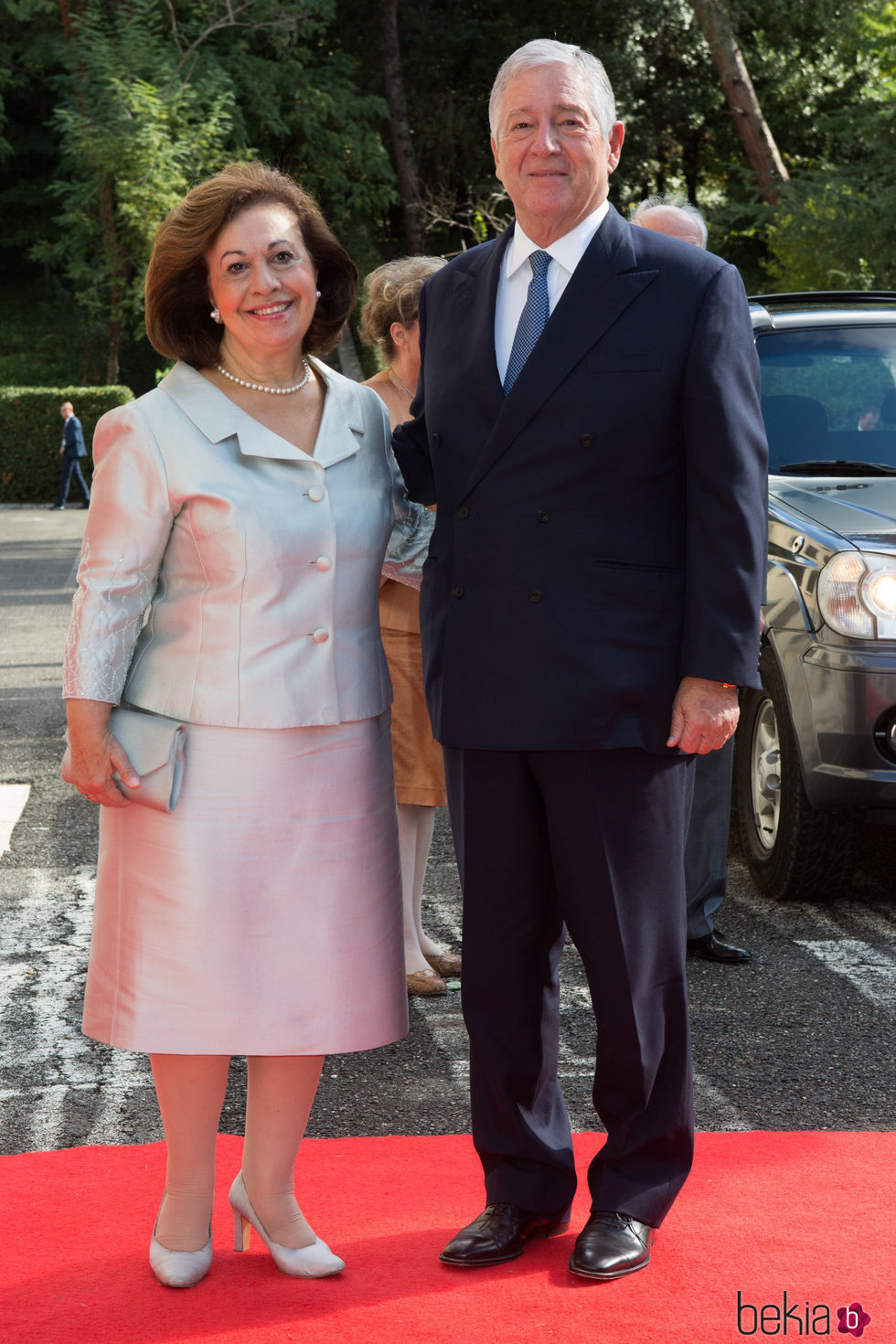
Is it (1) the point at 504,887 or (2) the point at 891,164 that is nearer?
(1) the point at 504,887

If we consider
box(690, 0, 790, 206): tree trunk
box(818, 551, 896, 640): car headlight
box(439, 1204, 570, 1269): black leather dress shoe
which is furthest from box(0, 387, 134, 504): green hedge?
box(439, 1204, 570, 1269): black leather dress shoe

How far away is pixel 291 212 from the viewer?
3010 millimetres

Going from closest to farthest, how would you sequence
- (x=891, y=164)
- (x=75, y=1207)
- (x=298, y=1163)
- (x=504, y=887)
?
(x=504, y=887)
(x=75, y=1207)
(x=298, y=1163)
(x=891, y=164)

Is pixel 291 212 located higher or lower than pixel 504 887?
higher

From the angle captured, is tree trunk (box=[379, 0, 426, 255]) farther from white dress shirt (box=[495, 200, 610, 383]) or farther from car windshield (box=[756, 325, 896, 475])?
white dress shirt (box=[495, 200, 610, 383])

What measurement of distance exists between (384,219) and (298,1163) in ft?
128

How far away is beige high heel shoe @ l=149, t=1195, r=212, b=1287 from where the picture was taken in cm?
285

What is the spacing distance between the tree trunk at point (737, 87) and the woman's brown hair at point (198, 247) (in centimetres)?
2626

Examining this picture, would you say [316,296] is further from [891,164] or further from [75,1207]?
[891,164]

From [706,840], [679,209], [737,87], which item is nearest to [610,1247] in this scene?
[706,840]

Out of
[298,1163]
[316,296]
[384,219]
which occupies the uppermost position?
[384,219]

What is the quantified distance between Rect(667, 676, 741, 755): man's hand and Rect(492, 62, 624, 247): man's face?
35.0 inches

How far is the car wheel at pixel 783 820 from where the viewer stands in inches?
203

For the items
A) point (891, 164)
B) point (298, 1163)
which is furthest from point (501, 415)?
point (891, 164)
